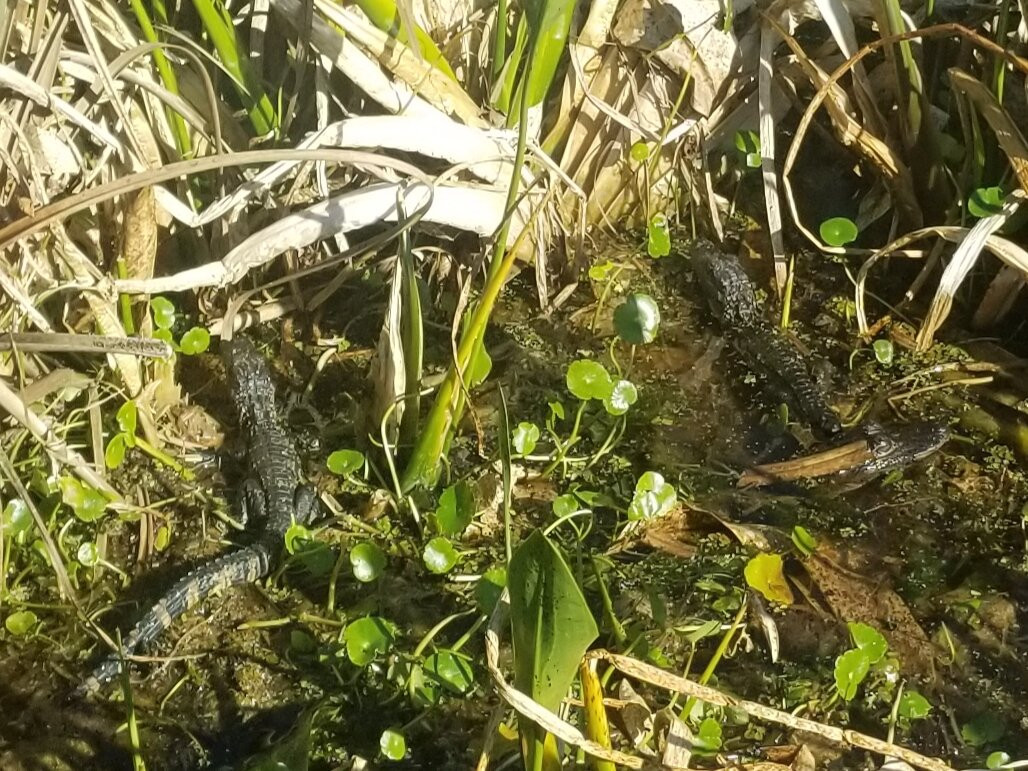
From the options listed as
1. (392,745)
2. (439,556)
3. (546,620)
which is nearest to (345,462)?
(439,556)

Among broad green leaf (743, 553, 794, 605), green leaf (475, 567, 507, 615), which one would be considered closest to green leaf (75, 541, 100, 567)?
green leaf (475, 567, 507, 615)

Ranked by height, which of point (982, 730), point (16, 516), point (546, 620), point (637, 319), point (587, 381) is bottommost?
point (982, 730)

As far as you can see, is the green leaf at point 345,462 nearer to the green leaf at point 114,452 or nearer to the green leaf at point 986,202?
the green leaf at point 114,452

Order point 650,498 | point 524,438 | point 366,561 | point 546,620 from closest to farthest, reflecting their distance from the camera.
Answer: point 546,620
point 366,561
point 650,498
point 524,438

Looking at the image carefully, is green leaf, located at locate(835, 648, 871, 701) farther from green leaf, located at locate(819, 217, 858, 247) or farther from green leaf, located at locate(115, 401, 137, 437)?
green leaf, located at locate(115, 401, 137, 437)

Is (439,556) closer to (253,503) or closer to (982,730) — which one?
(253,503)

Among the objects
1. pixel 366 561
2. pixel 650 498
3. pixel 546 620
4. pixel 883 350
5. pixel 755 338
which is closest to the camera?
pixel 546 620

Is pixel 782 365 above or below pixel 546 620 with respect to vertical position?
below

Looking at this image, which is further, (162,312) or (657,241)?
(657,241)
